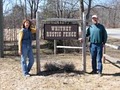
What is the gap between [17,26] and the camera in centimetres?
1767

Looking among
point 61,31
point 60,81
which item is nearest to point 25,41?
point 61,31

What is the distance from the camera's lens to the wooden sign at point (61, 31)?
369 inches

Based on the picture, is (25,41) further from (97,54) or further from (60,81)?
(97,54)

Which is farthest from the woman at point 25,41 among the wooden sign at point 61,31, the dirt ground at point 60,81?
the wooden sign at point 61,31

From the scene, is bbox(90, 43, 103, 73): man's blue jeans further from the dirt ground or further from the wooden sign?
the wooden sign

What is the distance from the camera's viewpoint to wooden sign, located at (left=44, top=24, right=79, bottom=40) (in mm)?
9367

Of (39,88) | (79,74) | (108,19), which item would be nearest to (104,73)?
(79,74)

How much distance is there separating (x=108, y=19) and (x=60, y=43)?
48.5 m

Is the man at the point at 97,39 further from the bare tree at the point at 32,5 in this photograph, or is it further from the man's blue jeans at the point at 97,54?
the bare tree at the point at 32,5

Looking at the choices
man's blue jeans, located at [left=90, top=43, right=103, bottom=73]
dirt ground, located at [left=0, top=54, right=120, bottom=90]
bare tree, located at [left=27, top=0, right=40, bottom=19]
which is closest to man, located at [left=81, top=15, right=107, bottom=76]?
man's blue jeans, located at [left=90, top=43, right=103, bottom=73]

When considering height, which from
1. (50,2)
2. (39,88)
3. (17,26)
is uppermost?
(50,2)

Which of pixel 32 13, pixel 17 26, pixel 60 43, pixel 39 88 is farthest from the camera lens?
pixel 32 13

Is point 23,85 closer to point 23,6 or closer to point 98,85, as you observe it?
point 98,85

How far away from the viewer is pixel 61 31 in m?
9.40
